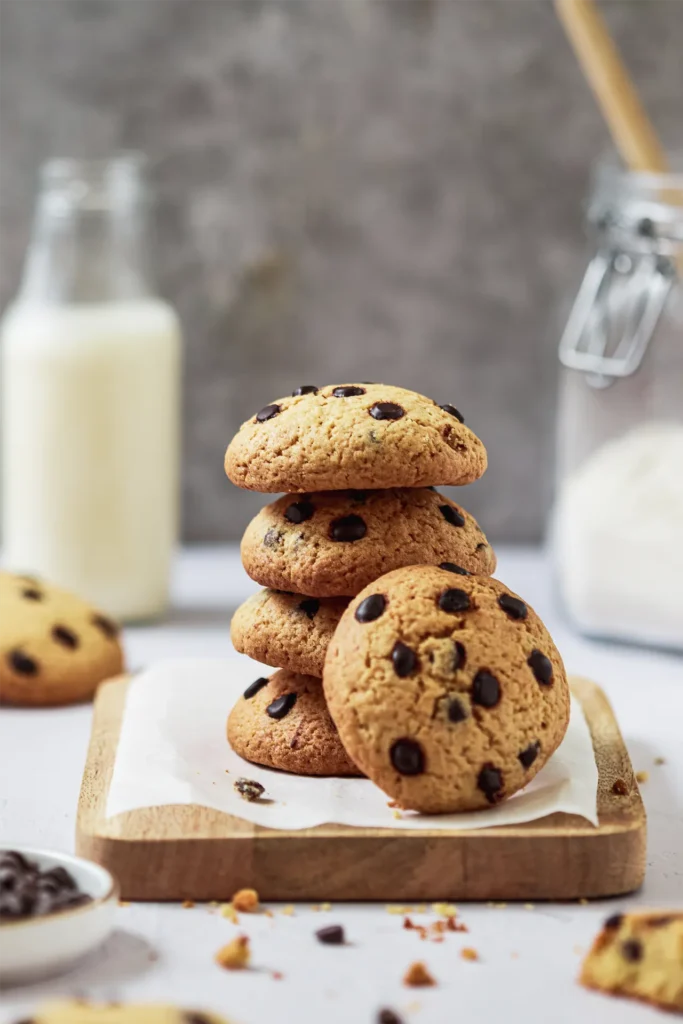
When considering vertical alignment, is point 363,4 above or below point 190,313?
above

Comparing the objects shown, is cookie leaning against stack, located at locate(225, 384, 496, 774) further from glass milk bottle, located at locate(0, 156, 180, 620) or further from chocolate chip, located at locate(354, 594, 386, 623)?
glass milk bottle, located at locate(0, 156, 180, 620)

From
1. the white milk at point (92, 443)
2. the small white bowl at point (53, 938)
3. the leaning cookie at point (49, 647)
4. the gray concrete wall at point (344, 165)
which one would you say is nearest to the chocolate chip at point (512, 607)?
the small white bowl at point (53, 938)

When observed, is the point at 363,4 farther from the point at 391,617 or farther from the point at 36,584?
the point at 391,617

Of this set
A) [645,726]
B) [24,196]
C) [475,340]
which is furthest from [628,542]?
[24,196]

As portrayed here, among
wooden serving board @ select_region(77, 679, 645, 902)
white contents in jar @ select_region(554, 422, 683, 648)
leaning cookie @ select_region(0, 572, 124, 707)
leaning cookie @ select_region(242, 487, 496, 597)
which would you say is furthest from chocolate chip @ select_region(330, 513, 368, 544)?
white contents in jar @ select_region(554, 422, 683, 648)

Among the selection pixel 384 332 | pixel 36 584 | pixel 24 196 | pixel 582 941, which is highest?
pixel 24 196

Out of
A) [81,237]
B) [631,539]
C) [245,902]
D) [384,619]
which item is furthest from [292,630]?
[81,237]
